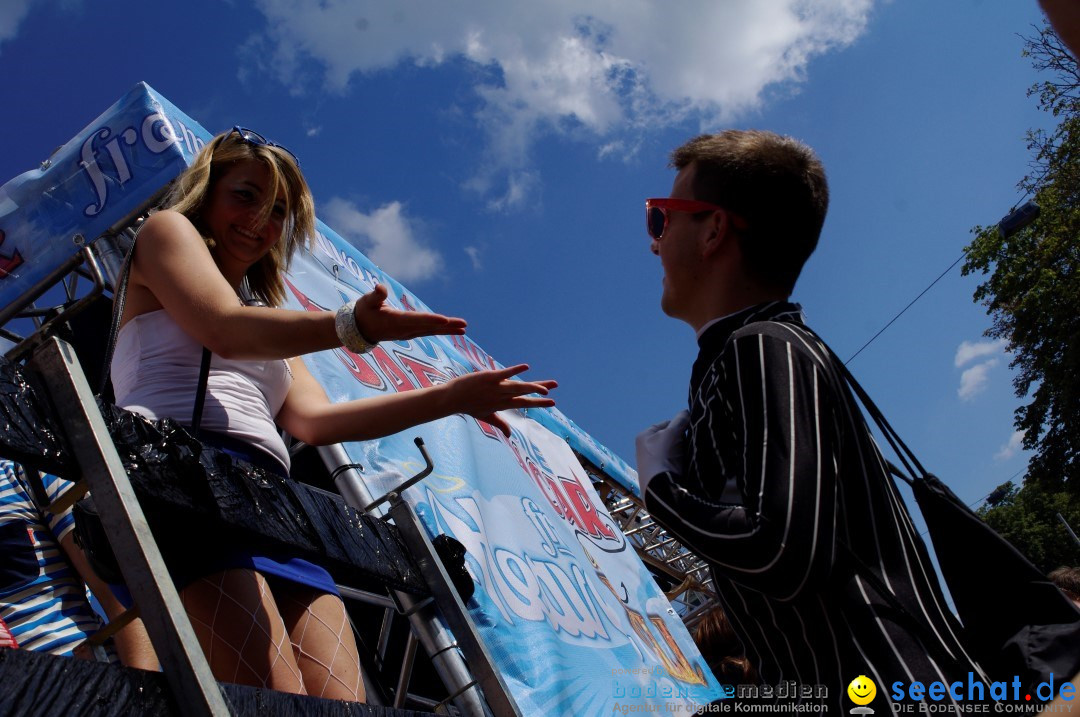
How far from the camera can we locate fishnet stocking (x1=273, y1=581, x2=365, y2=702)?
5.58 feet

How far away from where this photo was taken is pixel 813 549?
3.66 ft

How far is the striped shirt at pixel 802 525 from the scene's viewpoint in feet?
3.66

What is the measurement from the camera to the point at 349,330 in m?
1.55

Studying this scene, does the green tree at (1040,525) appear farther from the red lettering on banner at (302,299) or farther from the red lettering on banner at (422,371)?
the red lettering on banner at (302,299)

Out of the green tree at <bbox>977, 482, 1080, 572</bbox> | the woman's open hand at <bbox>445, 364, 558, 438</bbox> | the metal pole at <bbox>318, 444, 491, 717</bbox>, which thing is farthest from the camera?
the green tree at <bbox>977, 482, 1080, 572</bbox>

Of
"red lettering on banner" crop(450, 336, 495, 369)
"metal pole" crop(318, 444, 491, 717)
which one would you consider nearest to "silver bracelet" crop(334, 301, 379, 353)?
"metal pole" crop(318, 444, 491, 717)

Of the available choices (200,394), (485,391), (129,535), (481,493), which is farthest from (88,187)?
(129,535)

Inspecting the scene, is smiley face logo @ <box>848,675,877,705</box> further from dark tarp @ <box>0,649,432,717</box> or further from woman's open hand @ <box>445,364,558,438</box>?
Answer: woman's open hand @ <box>445,364,558,438</box>

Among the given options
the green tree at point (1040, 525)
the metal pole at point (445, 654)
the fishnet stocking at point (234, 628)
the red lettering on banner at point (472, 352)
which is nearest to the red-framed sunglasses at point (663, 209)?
the fishnet stocking at point (234, 628)

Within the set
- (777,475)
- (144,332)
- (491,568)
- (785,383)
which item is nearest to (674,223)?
(785,383)

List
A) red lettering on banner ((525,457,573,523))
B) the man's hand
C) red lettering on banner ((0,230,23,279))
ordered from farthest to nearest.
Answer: red lettering on banner ((525,457,573,523)) → red lettering on banner ((0,230,23,279)) → the man's hand

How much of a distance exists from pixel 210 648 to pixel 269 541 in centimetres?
21

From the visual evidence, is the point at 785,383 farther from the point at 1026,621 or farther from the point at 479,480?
the point at 479,480

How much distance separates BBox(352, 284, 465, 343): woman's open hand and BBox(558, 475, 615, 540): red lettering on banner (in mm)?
3002
